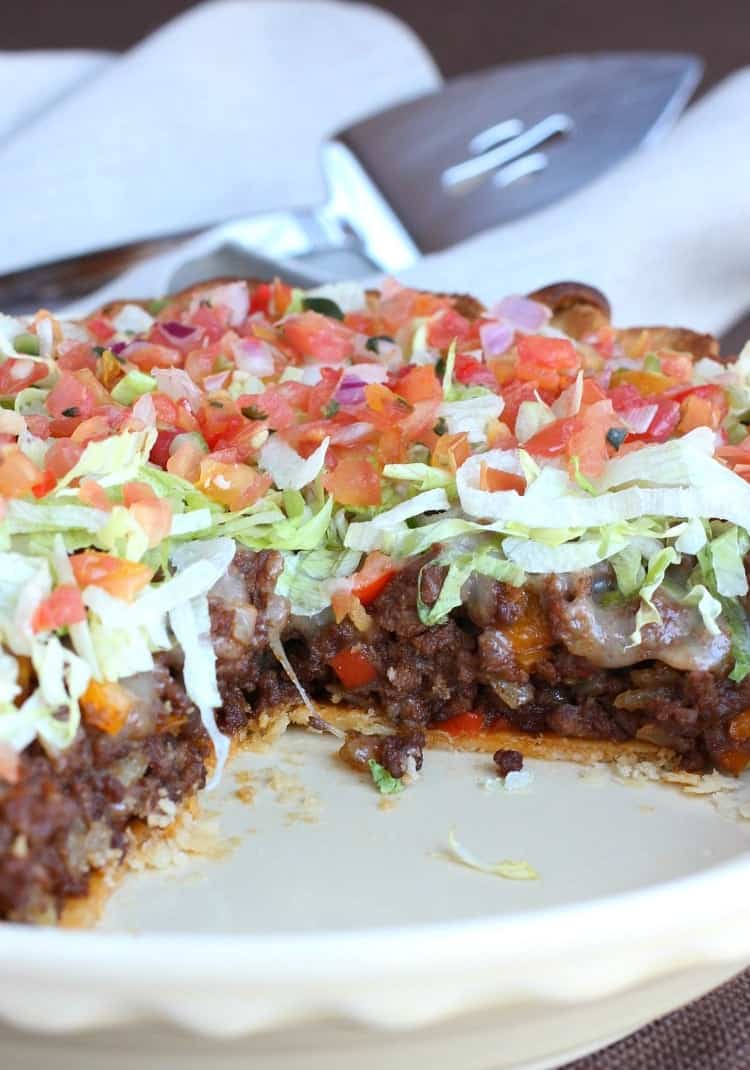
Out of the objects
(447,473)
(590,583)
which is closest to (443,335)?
(447,473)

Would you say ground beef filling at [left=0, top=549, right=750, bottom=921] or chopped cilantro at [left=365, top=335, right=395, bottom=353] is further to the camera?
chopped cilantro at [left=365, top=335, right=395, bottom=353]

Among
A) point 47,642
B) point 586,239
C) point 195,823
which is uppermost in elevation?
point 47,642

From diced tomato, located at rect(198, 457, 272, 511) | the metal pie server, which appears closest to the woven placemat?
diced tomato, located at rect(198, 457, 272, 511)

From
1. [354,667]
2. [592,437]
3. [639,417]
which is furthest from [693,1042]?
[639,417]

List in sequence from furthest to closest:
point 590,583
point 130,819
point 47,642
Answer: point 590,583, point 130,819, point 47,642

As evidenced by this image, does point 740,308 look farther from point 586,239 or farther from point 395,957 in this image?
point 395,957

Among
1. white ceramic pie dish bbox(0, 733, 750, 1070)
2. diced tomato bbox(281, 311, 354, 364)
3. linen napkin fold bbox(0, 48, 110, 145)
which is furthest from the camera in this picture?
linen napkin fold bbox(0, 48, 110, 145)

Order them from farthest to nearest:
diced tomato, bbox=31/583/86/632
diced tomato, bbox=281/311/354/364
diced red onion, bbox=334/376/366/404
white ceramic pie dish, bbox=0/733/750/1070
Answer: diced tomato, bbox=281/311/354/364, diced red onion, bbox=334/376/366/404, diced tomato, bbox=31/583/86/632, white ceramic pie dish, bbox=0/733/750/1070

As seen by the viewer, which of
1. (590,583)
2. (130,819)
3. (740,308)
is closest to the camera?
(130,819)

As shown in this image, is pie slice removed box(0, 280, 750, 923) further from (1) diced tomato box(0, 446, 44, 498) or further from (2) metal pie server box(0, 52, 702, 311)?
(2) metal pie server box(0, 52, 702, 311)
